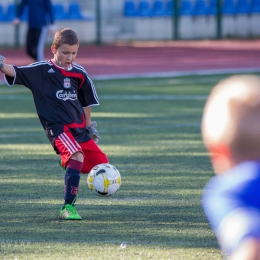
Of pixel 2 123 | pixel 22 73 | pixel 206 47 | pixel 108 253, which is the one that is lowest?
pixel 206 47

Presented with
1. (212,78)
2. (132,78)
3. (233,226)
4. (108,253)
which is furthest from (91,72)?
(233,226)

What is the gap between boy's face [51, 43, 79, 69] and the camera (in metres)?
6.31

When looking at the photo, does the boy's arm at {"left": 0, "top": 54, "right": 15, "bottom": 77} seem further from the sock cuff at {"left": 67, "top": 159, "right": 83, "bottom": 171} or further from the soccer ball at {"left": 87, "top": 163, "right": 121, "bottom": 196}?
the soccer ball at {"left": 87, "top": 163, "right": 121, "bottom": 196}

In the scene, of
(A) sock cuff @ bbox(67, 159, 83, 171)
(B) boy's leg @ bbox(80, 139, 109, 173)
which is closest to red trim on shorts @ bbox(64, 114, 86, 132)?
(B) boy's leg @ bbox(80, 139, 109, 173)

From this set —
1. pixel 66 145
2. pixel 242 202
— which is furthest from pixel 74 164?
pixel 242 202

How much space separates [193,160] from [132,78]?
1060cm

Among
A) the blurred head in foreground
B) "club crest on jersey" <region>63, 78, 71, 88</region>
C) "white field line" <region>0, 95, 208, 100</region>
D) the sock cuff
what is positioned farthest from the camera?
"white field line" <region>0, 95, 208, 100</region>

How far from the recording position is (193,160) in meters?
9.02

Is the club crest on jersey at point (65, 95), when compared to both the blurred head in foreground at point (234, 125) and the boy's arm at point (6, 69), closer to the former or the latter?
the boy's arm at point (6, 69)

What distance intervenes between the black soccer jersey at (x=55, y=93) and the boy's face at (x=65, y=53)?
0.12 m

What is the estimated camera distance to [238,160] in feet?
7.72

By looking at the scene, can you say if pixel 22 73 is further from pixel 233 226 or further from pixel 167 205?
pixel 233 226

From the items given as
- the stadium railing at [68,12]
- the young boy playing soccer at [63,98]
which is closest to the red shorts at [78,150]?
the young boy playing soccer at [63,98]

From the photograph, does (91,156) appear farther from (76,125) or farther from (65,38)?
(65,38)
